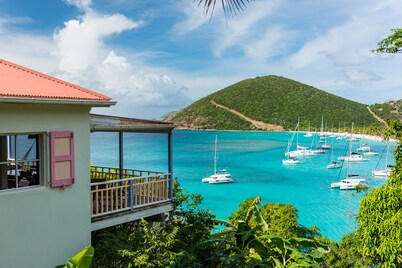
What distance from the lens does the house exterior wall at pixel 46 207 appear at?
7.40 metres

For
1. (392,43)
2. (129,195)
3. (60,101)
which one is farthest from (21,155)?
(392,43)

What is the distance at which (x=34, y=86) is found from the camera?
8211 mm

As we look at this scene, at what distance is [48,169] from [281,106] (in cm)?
13416

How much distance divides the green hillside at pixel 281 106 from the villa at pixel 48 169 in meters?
132

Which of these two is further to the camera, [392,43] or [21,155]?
[392,43]

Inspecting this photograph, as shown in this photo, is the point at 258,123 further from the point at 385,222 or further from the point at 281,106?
the point at 385,222

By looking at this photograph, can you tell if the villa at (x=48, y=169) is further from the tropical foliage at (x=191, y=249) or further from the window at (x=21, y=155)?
the tropical foliage at (x=191, y=249)

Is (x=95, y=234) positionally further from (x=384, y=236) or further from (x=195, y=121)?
(x=195, y=121)

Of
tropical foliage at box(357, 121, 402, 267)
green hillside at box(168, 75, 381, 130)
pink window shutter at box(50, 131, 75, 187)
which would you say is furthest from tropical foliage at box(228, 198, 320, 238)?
green hillside at box(168, 75, 381, 130)

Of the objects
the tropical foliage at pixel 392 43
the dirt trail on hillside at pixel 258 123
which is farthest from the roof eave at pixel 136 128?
the dirt trail on hillside at pixel 258 123

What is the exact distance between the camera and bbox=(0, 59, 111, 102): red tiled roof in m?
7.45

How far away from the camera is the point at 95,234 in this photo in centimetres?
977

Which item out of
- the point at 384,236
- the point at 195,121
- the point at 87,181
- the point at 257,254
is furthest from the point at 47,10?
the point at 195,121

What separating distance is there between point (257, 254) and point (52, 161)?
509 cm
